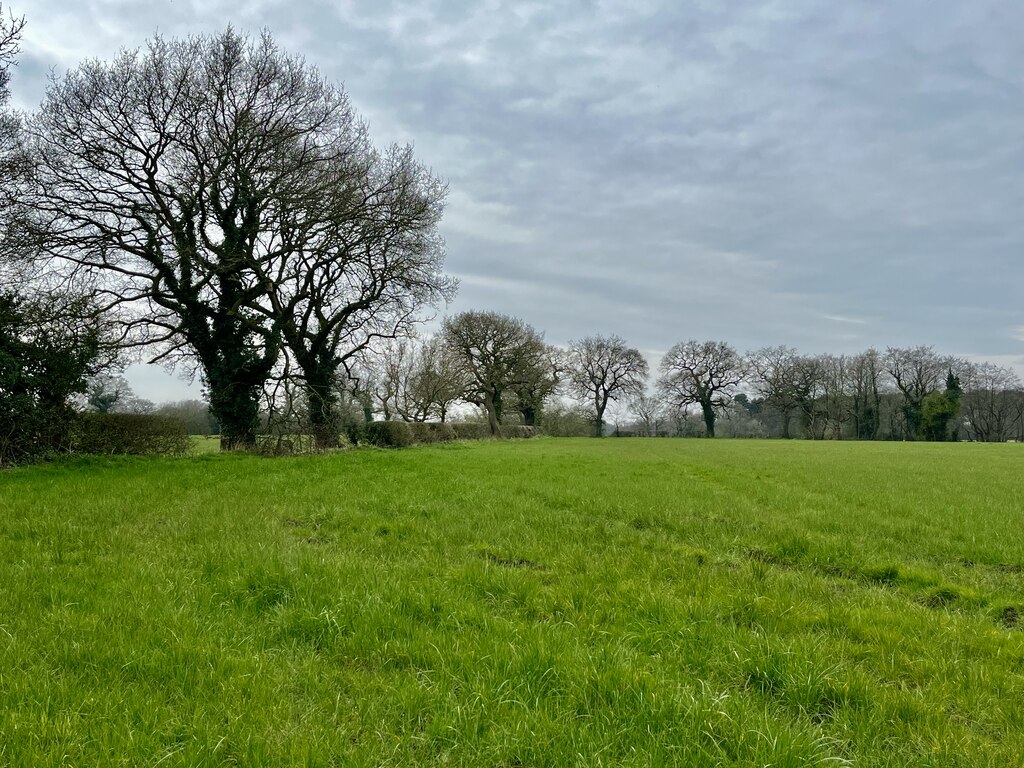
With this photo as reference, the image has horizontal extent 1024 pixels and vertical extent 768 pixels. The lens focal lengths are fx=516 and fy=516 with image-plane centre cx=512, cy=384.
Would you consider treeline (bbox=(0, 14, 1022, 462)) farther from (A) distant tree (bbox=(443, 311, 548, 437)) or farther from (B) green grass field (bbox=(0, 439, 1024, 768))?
(A) distant tree (bbox=(443, 311, 548, 437))

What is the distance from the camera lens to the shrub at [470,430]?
1615 inches

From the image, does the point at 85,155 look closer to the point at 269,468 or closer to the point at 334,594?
the point at 269,468

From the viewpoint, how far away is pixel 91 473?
42.5ft

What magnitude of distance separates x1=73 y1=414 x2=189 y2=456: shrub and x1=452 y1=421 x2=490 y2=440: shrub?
72.0 feet

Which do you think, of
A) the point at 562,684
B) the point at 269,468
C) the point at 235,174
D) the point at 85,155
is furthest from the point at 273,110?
the point at 562,684

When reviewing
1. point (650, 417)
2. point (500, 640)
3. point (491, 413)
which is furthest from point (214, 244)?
point (650, 417)

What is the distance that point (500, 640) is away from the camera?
3635mm

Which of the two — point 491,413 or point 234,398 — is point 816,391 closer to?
point 491,413

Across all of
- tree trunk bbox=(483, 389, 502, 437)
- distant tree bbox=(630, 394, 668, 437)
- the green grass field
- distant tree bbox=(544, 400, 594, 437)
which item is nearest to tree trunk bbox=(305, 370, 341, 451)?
the green grass field

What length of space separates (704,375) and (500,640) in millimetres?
78686

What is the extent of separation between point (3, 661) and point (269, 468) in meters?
12.9

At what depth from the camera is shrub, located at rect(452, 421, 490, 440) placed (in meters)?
41.0

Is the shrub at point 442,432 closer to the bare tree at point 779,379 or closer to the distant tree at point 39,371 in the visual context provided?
the distant tree at point 39,371

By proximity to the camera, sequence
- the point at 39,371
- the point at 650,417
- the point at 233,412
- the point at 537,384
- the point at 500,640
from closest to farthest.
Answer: the point at 500,640
the point at 39,371
the point at 233,412
the point at 537,384
the point at 650,417
